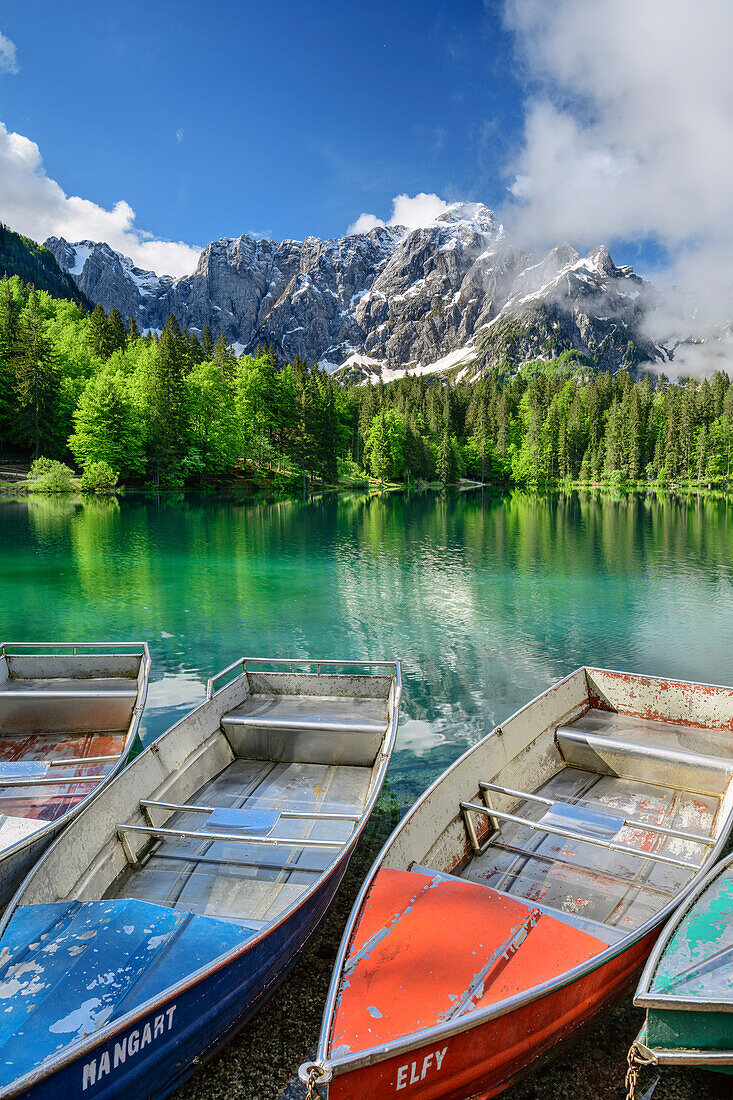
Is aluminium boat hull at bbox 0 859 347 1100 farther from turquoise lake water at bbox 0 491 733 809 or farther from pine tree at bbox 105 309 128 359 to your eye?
pine tree at bbox 105 309 128 359

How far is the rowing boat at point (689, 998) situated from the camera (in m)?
3.64

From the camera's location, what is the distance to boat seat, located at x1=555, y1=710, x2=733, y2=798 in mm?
7957

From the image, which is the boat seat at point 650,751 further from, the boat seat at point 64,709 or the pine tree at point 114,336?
the pine tree at point 114,336

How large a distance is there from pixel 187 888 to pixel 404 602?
1768cm

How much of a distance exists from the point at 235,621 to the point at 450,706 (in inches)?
360

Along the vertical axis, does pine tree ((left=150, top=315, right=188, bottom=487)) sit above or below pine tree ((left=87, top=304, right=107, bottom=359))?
below

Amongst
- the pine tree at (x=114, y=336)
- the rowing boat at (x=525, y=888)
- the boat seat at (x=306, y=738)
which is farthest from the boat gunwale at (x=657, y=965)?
the pine tree at (x=114, y=336)

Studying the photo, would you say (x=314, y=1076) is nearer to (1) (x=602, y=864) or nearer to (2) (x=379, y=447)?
(1) (x=602, y=864)

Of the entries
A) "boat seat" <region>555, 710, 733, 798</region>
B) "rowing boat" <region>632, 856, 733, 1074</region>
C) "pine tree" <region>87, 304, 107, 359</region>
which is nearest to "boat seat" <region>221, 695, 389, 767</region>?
"boat seat" <region>555, 710, 733, 798</region>

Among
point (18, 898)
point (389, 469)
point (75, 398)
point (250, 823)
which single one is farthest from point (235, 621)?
point (389, 469)

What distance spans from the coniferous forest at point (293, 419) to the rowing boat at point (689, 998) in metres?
72.9

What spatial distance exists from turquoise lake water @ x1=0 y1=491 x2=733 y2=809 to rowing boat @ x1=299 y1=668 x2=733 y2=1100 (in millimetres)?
2428

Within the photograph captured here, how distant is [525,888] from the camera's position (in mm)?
6160

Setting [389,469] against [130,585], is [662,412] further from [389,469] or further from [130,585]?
[130,585]
